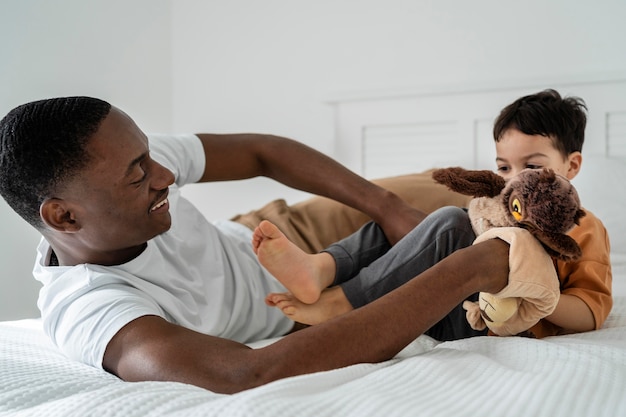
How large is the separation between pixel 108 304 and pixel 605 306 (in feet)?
2.61

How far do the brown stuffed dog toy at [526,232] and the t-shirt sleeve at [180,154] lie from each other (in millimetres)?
599

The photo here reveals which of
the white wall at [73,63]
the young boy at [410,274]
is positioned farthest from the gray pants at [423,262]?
the white wall at [73,63]

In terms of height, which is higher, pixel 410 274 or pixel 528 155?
pixel 528 155

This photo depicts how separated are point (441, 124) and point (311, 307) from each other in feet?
5.12

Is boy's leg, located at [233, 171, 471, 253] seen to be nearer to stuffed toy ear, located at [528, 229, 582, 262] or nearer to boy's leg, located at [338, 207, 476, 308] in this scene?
boy's leg, located at [338, 207, 476, 308]

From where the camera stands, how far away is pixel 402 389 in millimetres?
743

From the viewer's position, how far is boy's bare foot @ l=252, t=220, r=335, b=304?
1109 millimetres

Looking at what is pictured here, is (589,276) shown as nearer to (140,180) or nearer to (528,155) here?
(528,155)

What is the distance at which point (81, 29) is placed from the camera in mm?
2680

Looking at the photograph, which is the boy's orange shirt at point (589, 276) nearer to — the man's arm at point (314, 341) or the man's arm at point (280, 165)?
the man's arm at point (314, 341)

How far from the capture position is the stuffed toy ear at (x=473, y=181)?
3.42 ft

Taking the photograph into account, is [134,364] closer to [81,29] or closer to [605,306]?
[605,306]

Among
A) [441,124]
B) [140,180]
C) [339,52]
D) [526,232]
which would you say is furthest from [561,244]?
[339,52]

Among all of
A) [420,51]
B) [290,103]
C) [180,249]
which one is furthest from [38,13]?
[180,249]
